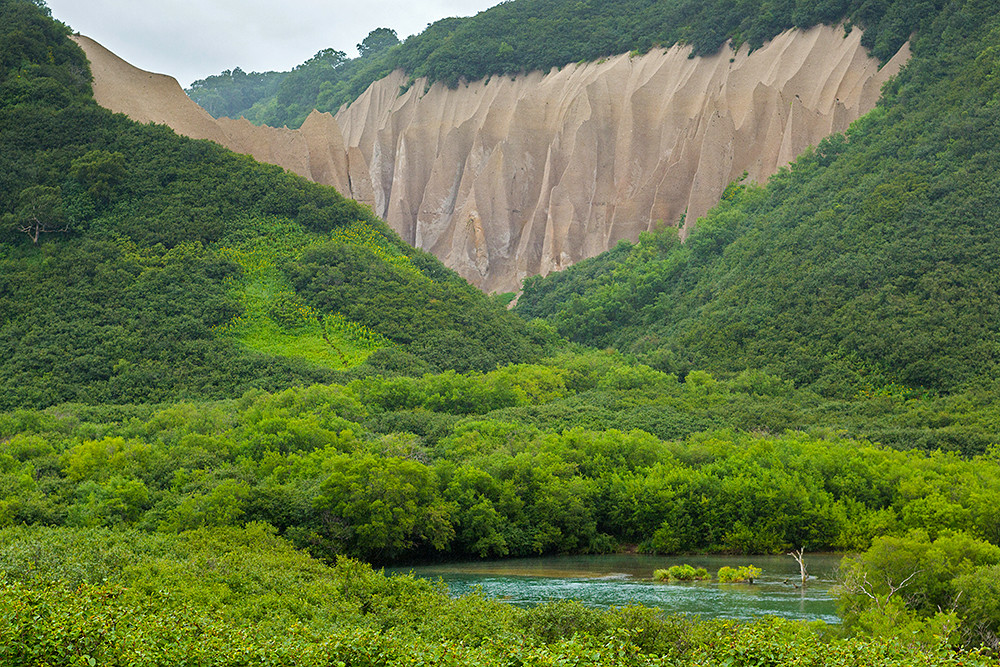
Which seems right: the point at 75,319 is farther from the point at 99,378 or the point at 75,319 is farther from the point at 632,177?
the point at 632,177

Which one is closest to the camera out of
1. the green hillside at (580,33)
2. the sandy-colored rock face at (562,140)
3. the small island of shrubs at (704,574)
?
the small island of shrubs at (704,574)

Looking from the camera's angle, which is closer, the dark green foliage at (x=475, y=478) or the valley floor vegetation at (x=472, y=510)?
the valley floor vegetation at (x=472, y=510)

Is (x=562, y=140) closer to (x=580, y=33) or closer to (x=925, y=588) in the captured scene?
(x=580, y=33)

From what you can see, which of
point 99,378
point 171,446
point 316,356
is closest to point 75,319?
point 99,378

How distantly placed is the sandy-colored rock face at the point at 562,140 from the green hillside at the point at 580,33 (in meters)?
1.11

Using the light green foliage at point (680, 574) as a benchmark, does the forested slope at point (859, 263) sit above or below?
above

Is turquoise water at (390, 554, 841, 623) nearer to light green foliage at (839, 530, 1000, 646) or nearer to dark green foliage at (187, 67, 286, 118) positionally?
light green foliage at (839, 530, 1000, 646)

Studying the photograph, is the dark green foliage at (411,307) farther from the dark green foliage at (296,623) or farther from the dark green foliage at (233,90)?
the dark green foliage at (233,90)

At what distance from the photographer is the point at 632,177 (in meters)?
79.6

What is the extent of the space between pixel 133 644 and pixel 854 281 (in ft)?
156

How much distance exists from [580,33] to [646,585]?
6697cm

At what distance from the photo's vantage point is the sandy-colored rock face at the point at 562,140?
71.7 m

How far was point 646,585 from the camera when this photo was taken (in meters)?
32.6

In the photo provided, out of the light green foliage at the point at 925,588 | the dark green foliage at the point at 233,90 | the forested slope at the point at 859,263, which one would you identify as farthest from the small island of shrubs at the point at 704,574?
the dark green foliage at the point at 233,90
